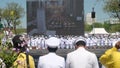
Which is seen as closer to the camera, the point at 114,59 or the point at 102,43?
the point at 114,59

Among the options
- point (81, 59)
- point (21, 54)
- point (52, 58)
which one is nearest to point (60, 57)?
point (52, 58)

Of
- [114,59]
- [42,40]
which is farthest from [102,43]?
[114,59]

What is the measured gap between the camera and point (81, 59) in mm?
8438

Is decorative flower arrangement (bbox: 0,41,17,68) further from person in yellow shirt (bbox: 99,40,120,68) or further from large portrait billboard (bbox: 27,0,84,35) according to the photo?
large portrait billboard (bbox: 27,0,84,35)

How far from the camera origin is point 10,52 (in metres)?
7.32

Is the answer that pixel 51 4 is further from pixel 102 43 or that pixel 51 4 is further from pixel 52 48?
pixel 52 48

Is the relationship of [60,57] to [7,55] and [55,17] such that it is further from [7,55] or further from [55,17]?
[55,17]

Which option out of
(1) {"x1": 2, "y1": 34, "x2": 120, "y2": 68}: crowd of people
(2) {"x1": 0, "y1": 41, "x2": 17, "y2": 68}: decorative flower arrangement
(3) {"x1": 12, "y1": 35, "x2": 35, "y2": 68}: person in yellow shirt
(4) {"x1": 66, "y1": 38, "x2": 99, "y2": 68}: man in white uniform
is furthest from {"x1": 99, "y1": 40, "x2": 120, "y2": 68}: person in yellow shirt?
(2) {"x1": 0, "y1": 41, "x2": 17, "y2": 68}: decorative flower arrangement

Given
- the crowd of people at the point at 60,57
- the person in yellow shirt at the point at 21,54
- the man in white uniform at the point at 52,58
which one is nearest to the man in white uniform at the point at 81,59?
the crowd of people at the point at 60,57

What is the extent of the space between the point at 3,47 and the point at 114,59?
2.38m

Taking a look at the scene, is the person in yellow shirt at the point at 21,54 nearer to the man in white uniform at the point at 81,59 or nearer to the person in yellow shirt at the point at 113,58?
the man in white uniform at the point at 81,59

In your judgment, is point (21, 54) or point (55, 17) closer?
point (21, 54)

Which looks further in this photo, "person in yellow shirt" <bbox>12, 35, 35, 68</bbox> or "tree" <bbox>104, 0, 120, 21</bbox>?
"tree" <bbox>104, 0, 120, 21</bbox>

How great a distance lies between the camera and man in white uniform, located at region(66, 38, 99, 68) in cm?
841
